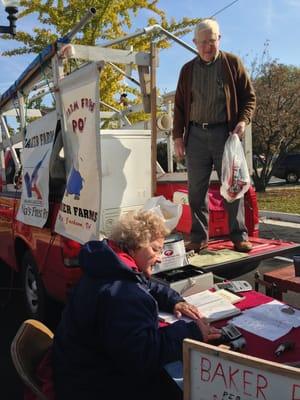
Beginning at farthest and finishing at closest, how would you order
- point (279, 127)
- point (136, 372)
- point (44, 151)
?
point (279, 127), point (44, 151), point (136, 372)

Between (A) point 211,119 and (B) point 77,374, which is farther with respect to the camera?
(A) point 211,119

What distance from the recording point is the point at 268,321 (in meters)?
2.32

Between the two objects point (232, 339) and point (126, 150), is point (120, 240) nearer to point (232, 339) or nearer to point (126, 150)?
point (232, 339)

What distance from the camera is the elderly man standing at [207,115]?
12.8 feet

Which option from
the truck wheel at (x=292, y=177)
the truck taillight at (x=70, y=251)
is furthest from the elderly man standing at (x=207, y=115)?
the truck wheel at (x=292, y=177)

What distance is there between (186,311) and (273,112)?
14.1 m

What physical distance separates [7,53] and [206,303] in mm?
8530

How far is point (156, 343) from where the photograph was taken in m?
1.88

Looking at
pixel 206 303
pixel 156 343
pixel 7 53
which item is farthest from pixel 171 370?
pixel 7 53

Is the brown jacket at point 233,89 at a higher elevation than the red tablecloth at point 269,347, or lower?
higher

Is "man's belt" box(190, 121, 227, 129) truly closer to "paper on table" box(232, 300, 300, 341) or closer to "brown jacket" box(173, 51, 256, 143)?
"brown jacket" box(173, 51, 256, 143)

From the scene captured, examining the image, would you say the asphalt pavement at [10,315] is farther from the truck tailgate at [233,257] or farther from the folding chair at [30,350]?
the folding chair at [30,350]

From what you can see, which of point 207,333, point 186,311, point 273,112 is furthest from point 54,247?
point 273,112

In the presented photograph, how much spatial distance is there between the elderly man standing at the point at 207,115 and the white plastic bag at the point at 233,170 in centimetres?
14
